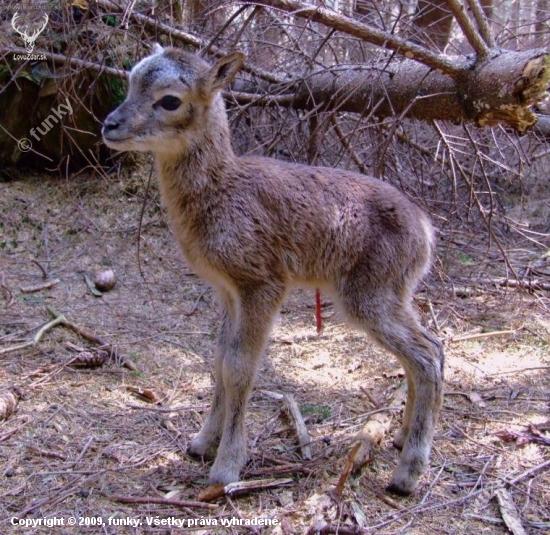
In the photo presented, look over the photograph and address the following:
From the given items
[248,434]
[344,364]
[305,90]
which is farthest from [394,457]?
[305,90]

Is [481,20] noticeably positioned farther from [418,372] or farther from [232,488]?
[232,488]

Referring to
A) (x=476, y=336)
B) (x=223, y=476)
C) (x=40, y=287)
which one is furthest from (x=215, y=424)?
(x=40, y=287)

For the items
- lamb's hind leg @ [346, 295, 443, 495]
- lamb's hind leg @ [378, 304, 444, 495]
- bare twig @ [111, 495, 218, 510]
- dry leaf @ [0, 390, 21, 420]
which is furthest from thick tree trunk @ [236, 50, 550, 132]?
dry leaf @ [0, 390, 21, 420]

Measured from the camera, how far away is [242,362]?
4375mm

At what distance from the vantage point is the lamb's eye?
14.5ft

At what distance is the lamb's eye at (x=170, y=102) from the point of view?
4.41 m

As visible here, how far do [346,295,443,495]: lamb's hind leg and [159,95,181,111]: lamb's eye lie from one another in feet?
6.05

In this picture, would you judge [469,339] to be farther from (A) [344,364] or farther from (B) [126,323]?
(B) [126,323]

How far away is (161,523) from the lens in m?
3.88

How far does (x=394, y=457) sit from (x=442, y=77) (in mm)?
3351

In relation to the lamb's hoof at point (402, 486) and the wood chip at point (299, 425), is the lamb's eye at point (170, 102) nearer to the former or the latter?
the wood chip at point (299, 425)

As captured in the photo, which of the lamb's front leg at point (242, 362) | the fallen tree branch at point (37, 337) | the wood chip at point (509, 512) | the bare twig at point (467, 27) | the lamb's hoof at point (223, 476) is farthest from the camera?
the fallen tree branch at point (37, 337)

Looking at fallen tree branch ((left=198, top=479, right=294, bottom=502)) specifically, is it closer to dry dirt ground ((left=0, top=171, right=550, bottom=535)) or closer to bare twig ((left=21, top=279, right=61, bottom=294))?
dry dirt ground ((left=0, top=171, right=550, bottom=535))

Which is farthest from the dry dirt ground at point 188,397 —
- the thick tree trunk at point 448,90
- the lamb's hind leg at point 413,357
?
the thick tree trunk at point 448,90
